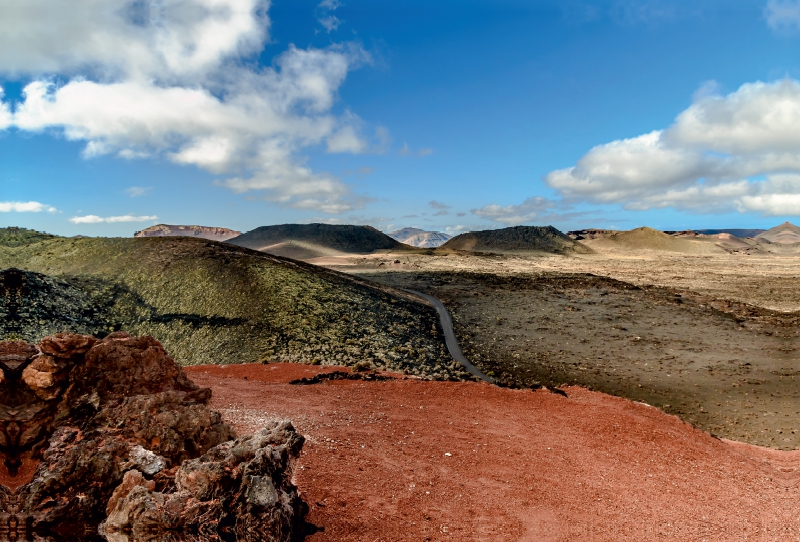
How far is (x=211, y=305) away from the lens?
1102 inches

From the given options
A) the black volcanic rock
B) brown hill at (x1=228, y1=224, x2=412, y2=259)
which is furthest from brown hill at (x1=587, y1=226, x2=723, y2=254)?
the black volcanic rock

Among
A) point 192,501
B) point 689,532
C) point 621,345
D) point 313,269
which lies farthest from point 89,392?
point 313,269

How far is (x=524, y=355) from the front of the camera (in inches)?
1078

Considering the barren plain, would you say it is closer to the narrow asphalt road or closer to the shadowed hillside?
the narrow asphalt road

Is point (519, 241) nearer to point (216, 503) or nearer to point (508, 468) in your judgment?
point (508, 468)

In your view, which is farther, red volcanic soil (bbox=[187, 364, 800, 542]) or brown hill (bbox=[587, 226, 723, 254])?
brown hill (bbox=[587, 226, 723, 254])

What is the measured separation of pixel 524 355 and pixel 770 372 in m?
12.9

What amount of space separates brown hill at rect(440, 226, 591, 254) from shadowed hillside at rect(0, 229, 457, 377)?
333 ft

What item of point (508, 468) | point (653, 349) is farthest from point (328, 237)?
point (508, 468)

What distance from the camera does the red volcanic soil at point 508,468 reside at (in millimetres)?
7906

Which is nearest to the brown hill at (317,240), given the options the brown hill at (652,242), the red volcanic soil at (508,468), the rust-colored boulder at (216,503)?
the brown hill at (652,242)

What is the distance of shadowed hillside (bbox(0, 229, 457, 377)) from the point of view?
23.1 metres

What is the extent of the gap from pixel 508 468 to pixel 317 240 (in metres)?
135

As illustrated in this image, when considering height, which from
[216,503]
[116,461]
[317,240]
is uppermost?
[317,240]
